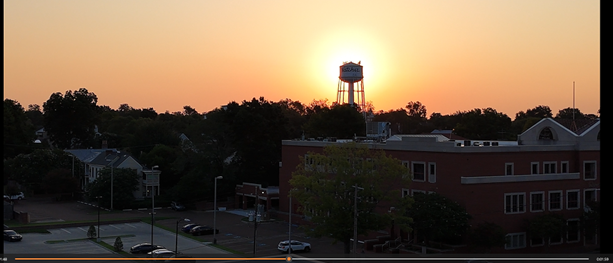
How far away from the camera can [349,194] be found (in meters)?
34.7

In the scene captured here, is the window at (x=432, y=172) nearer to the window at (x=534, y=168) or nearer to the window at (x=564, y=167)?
the window at (x=534, y=168)

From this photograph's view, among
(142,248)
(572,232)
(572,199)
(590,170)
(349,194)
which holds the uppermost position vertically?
(590,170)

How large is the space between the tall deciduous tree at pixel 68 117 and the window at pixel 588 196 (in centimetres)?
7939

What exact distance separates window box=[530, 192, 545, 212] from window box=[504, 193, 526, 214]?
74cm

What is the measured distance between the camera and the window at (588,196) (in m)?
42.0

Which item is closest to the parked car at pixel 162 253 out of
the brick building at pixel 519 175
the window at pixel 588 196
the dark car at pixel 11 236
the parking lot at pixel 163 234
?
the parking lot at pixel 163 234

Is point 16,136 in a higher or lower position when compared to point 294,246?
higher

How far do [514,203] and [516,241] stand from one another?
8.45 ft

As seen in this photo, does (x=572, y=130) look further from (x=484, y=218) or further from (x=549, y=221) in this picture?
(x=484, y=218)

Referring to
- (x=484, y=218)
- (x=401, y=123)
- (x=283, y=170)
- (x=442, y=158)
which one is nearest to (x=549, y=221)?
(x=484, y=218)

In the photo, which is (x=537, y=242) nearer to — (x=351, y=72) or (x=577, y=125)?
(x=577, y=125)

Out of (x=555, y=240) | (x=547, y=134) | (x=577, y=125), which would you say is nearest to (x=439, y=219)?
(x=555, y=240)

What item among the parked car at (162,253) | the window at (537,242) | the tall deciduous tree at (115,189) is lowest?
the parked car at (162,253)

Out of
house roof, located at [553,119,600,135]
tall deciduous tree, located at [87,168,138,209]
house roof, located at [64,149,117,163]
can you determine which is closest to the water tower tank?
house roof, located at [64,149,117,163]
